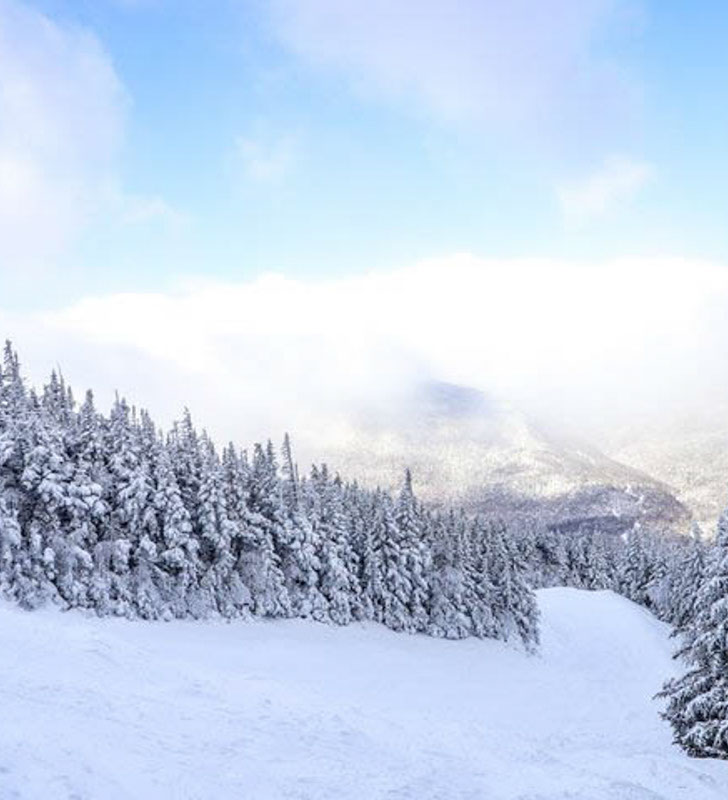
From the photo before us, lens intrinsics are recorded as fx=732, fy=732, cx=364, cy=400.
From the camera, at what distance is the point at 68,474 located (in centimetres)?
4531

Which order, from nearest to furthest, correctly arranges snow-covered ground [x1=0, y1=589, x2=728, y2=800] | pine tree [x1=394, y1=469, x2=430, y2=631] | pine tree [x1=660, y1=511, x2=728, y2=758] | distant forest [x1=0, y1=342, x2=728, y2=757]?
snow-covered ground [x1=0, y1=589, x2=728, y2=800] < pine tree [x1=660, y1=511, x2=728, y2=758] < distant forest [x1=0, y1=342, x2=728, y2=757] < pine tree [x1=394, y1=469, x2=430, y2=631]

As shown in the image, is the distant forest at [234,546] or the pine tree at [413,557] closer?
the distant forest at [234,546]

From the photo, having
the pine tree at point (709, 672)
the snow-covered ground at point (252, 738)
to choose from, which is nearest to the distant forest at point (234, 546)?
the pine tree at point (709, 672)

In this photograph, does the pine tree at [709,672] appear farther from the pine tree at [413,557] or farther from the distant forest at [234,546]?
the pine tree at [413,557]

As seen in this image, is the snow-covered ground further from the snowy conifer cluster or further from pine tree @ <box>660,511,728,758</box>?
the snowy conifer cluster

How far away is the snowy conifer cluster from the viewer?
144ft

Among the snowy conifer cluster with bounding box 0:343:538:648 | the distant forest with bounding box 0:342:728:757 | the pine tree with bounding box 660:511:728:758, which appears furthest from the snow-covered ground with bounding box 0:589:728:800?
the snowy conifer cluster with bounding box 0:343:538:648

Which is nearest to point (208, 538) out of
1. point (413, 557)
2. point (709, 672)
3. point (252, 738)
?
point (413, 557)

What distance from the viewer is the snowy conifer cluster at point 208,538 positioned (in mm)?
43938

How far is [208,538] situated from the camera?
52.1 m

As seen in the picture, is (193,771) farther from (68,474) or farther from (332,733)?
(68,474)

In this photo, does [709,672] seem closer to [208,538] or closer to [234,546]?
[208,538]

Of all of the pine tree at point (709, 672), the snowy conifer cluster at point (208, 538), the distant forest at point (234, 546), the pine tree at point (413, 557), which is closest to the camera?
the pine tree at point (709, 672)

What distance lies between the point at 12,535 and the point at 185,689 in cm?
2018
